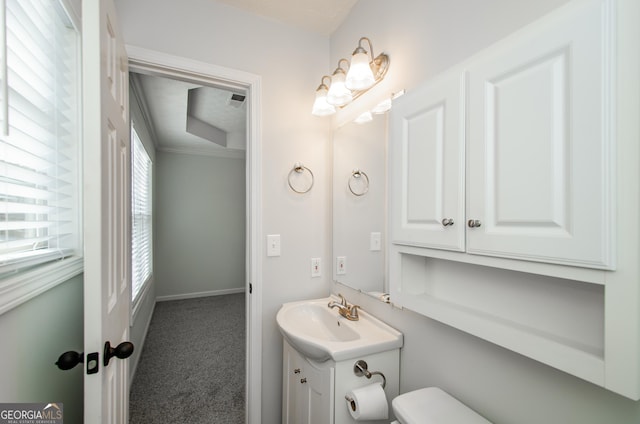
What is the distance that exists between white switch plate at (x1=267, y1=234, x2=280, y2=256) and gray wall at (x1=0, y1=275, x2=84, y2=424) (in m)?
0.88

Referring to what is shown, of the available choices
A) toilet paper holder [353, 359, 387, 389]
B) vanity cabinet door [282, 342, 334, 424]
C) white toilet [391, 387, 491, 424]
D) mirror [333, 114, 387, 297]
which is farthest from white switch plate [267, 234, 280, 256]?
white toilet [391, 387, 491, 424]

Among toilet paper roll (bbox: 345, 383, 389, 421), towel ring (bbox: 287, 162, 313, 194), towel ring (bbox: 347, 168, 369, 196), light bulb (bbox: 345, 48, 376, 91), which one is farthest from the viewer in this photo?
towel ring (bbox: 287, 162, 313, 194)

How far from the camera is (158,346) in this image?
9.57 feet

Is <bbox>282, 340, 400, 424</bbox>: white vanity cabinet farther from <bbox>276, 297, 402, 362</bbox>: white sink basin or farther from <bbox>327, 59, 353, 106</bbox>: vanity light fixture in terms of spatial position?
<bbox>327, 59, 353, 106</bbox>: vanity light fixture

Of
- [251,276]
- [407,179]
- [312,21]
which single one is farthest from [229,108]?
→ [407,179]

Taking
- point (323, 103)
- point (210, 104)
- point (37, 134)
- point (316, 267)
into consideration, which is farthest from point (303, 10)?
point (210, 104)

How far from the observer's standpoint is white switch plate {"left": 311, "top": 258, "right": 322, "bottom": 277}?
1814 millimetres

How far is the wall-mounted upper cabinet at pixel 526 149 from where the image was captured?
0.52m

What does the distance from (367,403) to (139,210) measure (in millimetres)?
2983

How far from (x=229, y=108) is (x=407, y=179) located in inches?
118

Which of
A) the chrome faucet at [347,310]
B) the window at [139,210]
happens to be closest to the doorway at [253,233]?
the chrome faucet at [347,310]

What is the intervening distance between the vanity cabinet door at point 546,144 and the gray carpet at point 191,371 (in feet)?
7.00

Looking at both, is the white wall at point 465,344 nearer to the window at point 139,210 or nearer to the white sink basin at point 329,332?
the white sink basin at point 329,332

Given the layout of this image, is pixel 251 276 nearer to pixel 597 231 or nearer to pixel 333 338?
pixel 333 338
